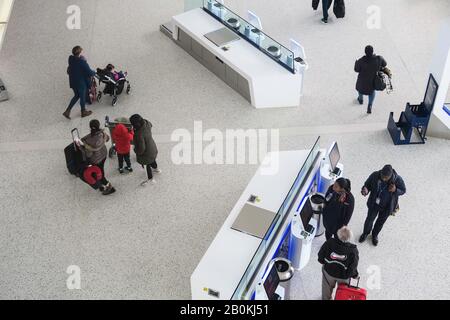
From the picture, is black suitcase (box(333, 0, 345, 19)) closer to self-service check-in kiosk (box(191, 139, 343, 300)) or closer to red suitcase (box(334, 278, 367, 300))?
self-service check-in kiosk (box(191, 139, 343, 300))

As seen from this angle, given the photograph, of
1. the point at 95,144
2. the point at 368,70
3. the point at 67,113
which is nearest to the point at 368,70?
the point at 368,70

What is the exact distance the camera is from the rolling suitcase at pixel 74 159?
8.51m

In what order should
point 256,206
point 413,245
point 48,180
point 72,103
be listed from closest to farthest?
1. point 256,206
2. point 413,245
3. point 48,180
4. point 72,103

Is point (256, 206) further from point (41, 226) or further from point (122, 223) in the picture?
point (41, 226)

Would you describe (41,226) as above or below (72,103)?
below

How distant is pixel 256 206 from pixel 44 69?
6.13m

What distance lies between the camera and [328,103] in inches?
412

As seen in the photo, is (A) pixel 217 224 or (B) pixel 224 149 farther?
(B) pixel 224 149

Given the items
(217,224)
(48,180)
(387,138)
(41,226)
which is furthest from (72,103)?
(387,138)

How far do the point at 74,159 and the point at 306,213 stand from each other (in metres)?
3.49

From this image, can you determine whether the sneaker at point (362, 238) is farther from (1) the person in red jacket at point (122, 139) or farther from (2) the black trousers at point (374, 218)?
(1) the person in red jacket at point (122, 139)

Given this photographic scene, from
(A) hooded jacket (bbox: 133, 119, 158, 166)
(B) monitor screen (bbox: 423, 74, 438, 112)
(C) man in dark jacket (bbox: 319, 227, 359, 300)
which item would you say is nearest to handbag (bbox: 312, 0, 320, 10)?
(B) monitor screen (bbox: 423, 74, 438, 112)

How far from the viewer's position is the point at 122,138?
865cm

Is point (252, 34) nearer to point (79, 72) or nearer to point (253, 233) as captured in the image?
point (79, 72)
